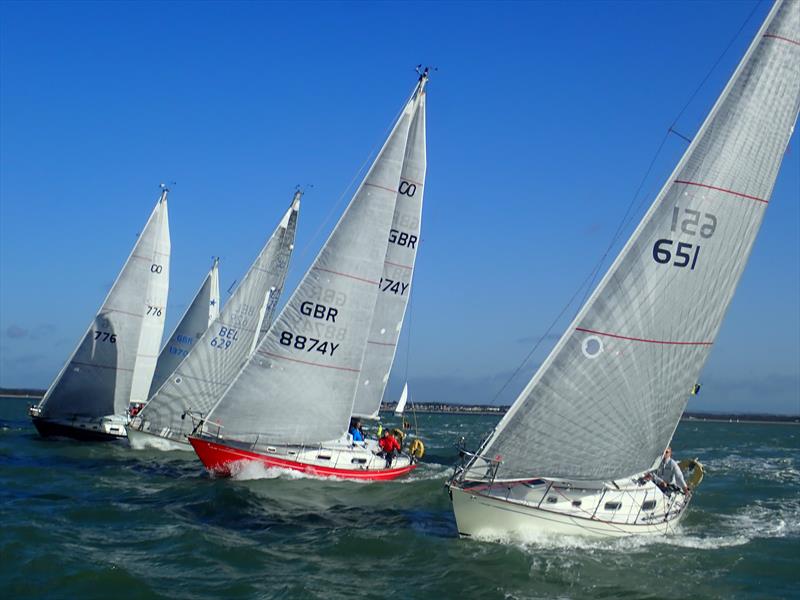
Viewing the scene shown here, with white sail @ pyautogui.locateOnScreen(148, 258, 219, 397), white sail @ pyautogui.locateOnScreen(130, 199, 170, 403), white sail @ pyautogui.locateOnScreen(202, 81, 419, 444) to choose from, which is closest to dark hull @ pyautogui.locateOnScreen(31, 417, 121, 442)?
white sail @ pyautogui.locateOnScreen(148, 258, 219, 397)

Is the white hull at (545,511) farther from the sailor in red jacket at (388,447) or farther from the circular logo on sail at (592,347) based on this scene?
the sailor in red jacket at (388,447)

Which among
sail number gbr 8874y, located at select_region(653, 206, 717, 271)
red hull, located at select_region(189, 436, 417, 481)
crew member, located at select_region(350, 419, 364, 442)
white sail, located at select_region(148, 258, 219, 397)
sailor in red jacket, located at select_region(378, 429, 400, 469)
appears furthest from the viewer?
white sail, located at select_region(148, 258, 219, 397)

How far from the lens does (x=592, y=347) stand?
598 inches

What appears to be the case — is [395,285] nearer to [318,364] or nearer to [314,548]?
[318,364]

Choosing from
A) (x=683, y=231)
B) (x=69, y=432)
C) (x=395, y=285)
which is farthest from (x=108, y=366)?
(x=683, y=231)

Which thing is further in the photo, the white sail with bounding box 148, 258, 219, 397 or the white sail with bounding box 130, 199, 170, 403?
the white sail with bounding box 130, 199, 170, 403

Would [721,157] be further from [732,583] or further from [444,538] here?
[444,538]

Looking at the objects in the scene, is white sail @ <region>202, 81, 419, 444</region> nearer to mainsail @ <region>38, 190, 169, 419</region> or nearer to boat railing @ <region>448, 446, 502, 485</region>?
boat railing @ <region>448, 446, 502, 485</region>

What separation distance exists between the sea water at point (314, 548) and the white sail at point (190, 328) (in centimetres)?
980

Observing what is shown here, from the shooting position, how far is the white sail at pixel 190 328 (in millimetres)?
33000

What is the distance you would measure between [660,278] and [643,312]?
29.3 inches

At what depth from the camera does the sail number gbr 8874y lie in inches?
600

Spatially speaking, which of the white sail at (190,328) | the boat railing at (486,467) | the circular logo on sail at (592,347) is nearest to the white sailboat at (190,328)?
the white sail at (190,328)

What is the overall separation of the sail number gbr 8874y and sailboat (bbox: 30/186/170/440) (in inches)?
936
